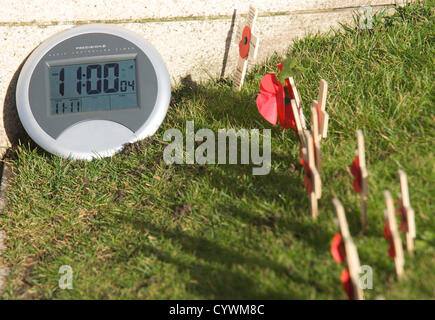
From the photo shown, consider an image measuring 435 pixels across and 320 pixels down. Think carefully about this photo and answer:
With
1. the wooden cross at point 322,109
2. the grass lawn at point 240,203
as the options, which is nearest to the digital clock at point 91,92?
the grass lawn at point 240,203

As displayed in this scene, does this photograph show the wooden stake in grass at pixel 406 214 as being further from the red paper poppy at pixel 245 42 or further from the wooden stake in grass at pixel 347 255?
Answer: the red paper poppy at pixel 245 42

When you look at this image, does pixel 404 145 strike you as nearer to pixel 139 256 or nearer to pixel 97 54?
pixel 139 256

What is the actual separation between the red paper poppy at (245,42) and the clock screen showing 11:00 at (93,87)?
0.75m

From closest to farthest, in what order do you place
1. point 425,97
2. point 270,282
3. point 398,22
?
point 270,282, point 425,97, point 398,22

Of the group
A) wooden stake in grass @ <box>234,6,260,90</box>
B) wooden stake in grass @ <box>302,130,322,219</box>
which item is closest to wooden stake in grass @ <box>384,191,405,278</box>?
wooden stake in grass @ <box>302,130,322,219</box>

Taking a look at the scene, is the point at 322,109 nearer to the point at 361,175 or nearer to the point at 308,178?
the point at 308,178

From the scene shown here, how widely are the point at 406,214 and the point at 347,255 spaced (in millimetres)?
385

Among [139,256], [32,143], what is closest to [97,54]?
[32,143]

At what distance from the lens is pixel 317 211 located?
9.82 feet

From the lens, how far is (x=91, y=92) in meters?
3.82

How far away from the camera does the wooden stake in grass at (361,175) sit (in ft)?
8.73

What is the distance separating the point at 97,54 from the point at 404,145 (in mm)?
2034

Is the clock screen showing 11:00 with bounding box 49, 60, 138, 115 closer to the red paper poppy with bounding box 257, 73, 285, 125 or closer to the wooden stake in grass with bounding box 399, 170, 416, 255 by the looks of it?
the red paper poppy with bounding box 257, 73, 285, 125

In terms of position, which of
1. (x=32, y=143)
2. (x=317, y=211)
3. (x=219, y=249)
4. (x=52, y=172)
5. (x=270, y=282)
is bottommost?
(x=270, y=282)
